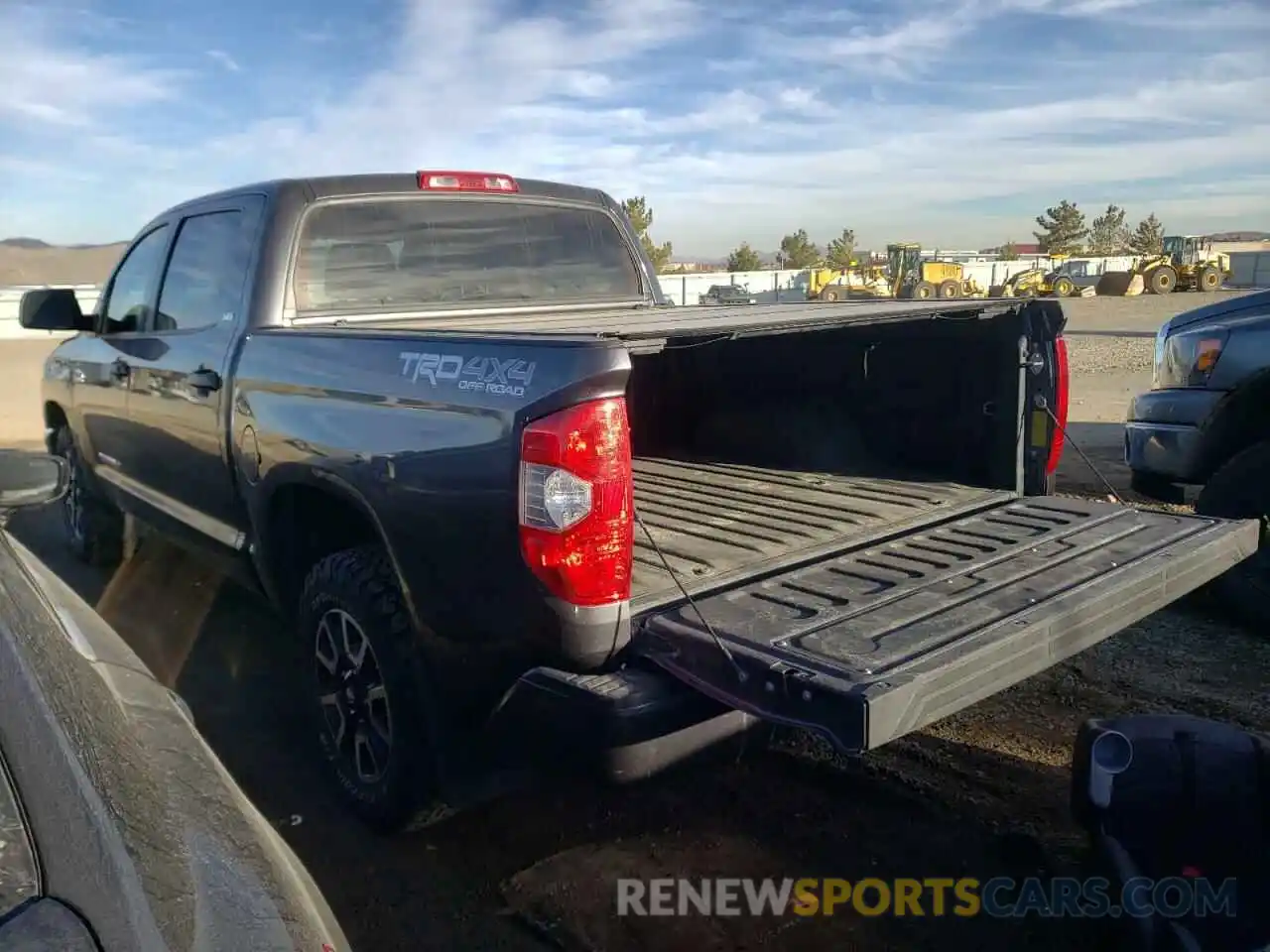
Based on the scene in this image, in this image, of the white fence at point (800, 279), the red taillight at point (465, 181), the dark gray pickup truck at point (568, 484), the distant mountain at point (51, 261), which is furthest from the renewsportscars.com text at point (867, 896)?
the distant mountain at point (51, 261)

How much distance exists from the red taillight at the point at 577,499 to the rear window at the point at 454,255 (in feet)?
6.30

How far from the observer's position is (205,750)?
195 cm

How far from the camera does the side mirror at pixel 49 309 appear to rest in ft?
16.4

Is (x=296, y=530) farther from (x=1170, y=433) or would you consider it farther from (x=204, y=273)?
(x=1170, y=433)

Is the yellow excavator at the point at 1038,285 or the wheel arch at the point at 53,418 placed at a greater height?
the wheel arch at the point at 53,418

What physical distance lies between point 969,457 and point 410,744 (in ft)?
7.88

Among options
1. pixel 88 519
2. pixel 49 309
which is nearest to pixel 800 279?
pixel 88 519

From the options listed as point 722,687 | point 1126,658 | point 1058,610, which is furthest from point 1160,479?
point 722,687

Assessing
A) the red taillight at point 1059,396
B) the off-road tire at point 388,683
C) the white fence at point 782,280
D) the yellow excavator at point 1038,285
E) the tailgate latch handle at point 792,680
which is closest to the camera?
the tailgate latch handle at point 792,680

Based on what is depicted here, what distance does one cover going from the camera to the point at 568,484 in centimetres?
240

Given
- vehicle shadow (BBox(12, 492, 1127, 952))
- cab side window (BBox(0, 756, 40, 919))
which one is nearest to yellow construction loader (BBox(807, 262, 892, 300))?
vehicle shadow (BBox(12, 492, 1127, 952))

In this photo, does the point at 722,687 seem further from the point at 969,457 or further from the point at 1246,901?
the point at 969,457

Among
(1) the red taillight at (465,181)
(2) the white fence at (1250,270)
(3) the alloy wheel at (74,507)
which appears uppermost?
(1) the red taillight at (465,181)

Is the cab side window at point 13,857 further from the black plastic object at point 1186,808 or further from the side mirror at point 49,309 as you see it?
the side mirror at point 49,309
